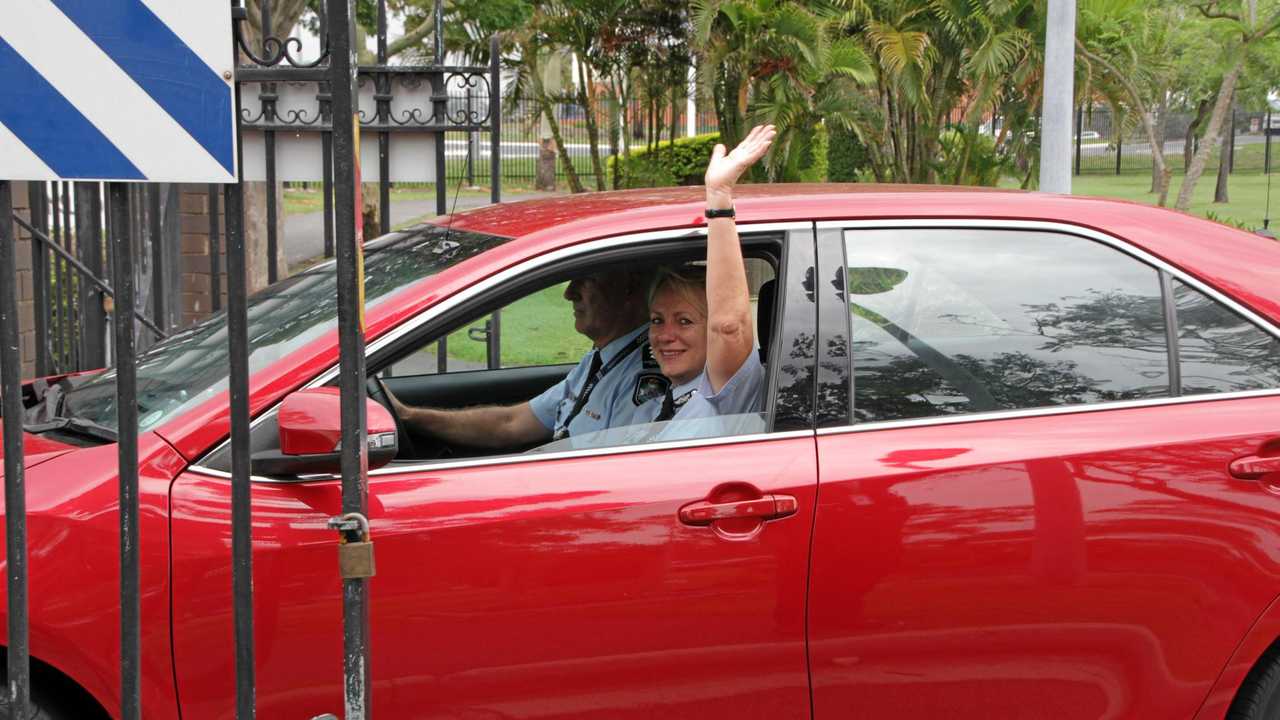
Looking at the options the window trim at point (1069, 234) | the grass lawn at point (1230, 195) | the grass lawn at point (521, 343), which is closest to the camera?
the window trim at point (1069, 234)

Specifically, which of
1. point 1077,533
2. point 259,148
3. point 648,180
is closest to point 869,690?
point 1077,533

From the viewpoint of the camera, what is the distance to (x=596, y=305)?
420 centimetres

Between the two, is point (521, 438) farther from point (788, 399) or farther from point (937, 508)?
point (937, 508)

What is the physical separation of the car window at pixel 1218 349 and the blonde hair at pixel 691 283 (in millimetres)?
1191

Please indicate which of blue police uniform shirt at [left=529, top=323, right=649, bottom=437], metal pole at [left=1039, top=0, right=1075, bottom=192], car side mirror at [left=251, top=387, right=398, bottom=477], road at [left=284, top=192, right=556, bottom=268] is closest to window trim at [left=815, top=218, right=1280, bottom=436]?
blue police uniform shirt at [left=529, top=323, right=649, bottom=437]

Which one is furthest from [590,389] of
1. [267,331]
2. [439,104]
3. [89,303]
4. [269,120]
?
[89,303]

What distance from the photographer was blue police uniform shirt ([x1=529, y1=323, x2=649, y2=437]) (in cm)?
379

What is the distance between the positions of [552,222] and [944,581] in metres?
1.25

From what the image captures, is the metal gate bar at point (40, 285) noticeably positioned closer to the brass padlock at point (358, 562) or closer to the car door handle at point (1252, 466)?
the brass padlock at point (358, 562)

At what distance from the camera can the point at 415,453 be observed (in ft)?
13.4

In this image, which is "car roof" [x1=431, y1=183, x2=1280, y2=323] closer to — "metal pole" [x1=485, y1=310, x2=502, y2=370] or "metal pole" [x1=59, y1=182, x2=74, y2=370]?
"metal pole" [x1=485, y1=310, x2=502, y2=370]

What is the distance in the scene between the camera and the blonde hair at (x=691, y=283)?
3.61 m

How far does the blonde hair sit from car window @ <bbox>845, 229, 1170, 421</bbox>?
20.7 inches

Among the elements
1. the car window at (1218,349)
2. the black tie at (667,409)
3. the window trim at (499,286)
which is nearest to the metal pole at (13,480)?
the window trim at (499,286)
